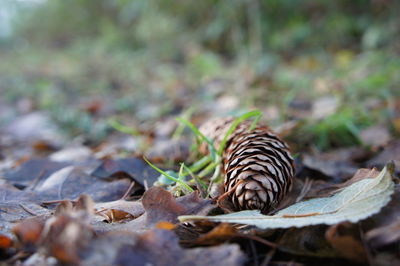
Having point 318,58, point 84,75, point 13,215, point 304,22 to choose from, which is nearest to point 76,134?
point 13,215

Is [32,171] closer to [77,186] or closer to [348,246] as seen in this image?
[77,186]

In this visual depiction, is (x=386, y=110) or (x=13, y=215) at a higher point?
(x=13, y=215)

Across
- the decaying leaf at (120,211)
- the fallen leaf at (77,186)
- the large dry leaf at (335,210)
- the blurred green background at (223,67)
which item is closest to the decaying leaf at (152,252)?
the large dry leaf at (335,210)

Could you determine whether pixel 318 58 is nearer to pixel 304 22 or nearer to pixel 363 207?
pixel 304 22

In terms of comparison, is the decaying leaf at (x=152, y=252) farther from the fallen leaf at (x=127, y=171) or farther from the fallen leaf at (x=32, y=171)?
the fallen leaf at (x=32, y=171)

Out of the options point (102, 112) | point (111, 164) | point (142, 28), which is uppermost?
point (142, 28)

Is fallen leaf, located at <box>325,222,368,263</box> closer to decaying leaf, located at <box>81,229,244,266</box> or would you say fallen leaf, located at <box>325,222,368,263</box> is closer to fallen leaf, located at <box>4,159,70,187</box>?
decaying leaf, located at <box>81,229,244,266</box>

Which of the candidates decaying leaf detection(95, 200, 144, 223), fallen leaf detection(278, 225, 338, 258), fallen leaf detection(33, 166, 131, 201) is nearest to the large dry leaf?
fallen leaf detection(278, 225, 338, 258)
